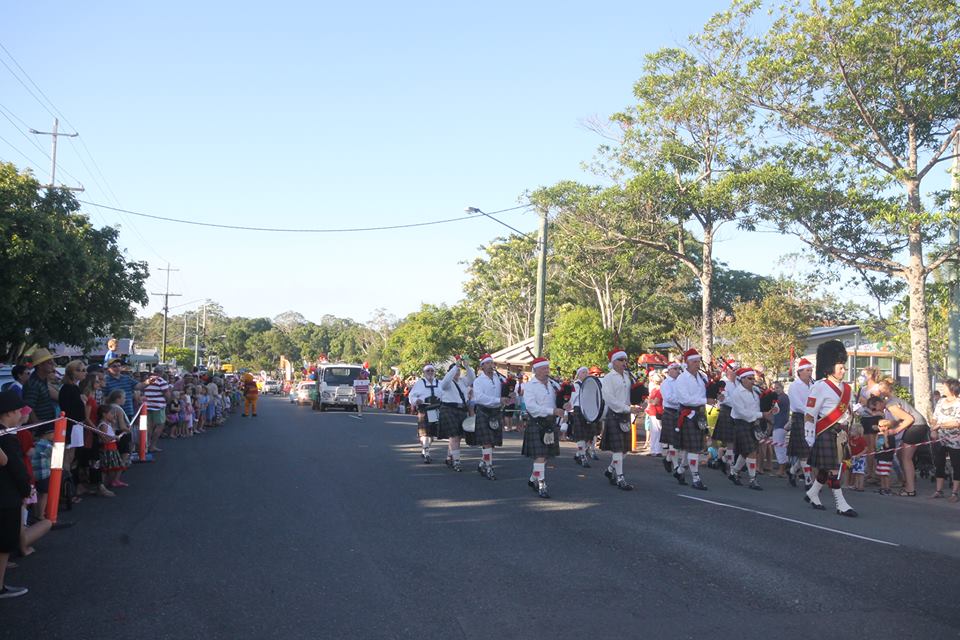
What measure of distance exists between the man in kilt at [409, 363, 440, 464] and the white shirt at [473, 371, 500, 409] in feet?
4.90

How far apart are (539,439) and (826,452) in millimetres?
3701

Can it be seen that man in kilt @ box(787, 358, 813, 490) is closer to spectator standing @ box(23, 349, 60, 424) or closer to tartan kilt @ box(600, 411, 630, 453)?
tartan kilt @ box(600, 411, 630, 453)

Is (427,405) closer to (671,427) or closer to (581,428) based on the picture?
(581,428)

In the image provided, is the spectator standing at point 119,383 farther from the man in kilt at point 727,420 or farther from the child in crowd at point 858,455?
the child in crowd at point 858,455

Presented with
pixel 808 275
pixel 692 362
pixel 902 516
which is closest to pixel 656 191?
pixel 808 275

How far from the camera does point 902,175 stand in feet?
58.5

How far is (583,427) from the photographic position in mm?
14734

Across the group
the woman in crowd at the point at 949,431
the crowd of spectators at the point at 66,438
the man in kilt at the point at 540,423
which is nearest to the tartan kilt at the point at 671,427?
the man in kilt at the point at 540,423

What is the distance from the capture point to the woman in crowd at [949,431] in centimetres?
1158

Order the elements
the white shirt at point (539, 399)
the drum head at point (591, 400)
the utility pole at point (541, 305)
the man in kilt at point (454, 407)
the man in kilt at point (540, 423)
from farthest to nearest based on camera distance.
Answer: the utility pole at point (541, 305) → the man in kilt at point (454, 407) → the drum head at point (591, 400) → the white shirt at point (539, 399) → the man in kilt at point (540, 423)

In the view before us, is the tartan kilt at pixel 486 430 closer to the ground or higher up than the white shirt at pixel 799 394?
closer to the ground

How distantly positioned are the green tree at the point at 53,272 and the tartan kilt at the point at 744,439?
16.2 metres

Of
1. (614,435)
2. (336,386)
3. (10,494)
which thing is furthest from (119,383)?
(336,386)

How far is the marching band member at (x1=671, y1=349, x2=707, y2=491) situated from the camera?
12.4 metres
